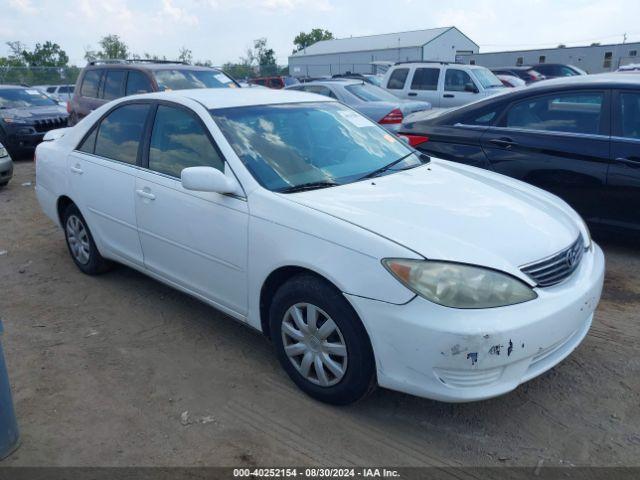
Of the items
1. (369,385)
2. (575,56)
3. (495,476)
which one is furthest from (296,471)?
(575,56)

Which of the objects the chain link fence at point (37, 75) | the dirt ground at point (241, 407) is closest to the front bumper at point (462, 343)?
the dirt ground at point (241, 407)

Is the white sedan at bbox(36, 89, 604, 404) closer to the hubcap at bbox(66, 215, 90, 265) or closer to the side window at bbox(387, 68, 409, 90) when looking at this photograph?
the hubcap at bbox(66, 215, 90, 265)

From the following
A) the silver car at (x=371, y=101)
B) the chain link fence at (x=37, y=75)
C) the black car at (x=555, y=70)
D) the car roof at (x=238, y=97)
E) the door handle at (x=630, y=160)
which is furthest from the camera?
the chain link fence at (x=37, y=75)

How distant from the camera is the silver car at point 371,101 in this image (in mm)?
10031

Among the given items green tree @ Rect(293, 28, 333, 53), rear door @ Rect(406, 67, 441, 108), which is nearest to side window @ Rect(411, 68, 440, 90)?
rear door @ Rect(406, 67, 441, 108)

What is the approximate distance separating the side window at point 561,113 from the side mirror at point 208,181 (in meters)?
3.34

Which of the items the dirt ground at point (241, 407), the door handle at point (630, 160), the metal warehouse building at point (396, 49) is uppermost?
the metal warehouse building at point (396, 49)

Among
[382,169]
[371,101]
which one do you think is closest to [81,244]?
[382,169]

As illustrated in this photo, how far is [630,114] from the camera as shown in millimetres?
4883

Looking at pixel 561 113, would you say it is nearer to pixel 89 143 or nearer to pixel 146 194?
pixel 146 194

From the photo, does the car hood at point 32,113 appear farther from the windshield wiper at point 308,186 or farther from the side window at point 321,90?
the windshield wiper at point 308,186

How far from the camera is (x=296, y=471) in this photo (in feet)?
8.45

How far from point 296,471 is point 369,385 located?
537mm

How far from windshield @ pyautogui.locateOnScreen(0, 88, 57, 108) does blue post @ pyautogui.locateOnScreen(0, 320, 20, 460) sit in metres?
10.7
